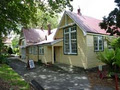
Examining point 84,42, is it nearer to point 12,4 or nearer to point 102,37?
point 102,37

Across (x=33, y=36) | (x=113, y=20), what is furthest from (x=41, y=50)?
(x=113, y=20)

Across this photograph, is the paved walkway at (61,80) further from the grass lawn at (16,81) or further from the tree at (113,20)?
the tree at (113,20)

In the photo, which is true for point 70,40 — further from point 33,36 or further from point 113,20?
point 33,36

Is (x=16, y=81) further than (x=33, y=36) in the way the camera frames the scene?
No

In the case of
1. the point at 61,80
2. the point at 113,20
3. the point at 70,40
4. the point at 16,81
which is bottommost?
the point at 61,80

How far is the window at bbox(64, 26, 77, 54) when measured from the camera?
15680 mm

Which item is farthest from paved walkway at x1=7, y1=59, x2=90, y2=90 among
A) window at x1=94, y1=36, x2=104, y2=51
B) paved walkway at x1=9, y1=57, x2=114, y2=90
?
window at x1=94, y1=36, x2=104, y2=51

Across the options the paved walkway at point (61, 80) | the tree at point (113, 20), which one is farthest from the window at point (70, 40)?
the tree at point (113, 20)

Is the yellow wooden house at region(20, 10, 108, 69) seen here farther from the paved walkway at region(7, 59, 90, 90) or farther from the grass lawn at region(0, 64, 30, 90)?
the grass lawn at region(0, 64, 30, 90)

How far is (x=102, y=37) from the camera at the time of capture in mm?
15648

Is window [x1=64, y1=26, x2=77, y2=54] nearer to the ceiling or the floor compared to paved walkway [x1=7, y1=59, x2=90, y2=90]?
nearer to the ceiling

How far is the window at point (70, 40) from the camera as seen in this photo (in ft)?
51.4

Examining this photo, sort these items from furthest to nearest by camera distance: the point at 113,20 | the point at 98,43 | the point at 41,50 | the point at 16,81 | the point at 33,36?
the point at 33,36
the point at 41,50
the point at 98,43
the point at 113,20
the point at 16,81

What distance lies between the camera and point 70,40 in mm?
16281
